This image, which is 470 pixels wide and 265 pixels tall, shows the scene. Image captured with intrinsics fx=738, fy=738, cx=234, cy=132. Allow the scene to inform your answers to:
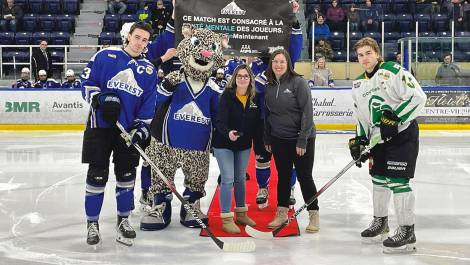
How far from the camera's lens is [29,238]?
16.2 feet

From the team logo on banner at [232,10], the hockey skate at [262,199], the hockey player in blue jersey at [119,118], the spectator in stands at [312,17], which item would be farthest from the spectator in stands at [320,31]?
the hockey player in blue jersey at [119,118]

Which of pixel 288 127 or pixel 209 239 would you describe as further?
pixel 288 127

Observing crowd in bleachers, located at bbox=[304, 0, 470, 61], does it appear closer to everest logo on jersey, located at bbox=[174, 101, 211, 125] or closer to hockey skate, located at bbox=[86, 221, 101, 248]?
everest logo on jersey, located at bbox=[174, 101, 211, 125]

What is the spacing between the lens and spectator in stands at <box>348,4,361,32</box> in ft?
50.2

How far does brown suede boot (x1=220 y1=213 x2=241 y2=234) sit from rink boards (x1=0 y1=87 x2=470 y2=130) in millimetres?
7609

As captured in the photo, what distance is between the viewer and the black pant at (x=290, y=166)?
5074 mm

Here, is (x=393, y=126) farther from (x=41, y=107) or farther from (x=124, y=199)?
(x=41, y=107)

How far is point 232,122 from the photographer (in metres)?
5.14

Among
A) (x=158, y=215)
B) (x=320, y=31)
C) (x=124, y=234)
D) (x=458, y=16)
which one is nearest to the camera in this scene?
(x=124, y=234)

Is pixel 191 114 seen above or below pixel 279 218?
above

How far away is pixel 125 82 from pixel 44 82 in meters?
8.62

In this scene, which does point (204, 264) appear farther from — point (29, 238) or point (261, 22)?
point (261, 22)

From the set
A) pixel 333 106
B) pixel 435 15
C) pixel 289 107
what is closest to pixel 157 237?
pixel 289 107

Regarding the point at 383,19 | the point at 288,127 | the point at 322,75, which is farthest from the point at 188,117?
the point at 383,19
